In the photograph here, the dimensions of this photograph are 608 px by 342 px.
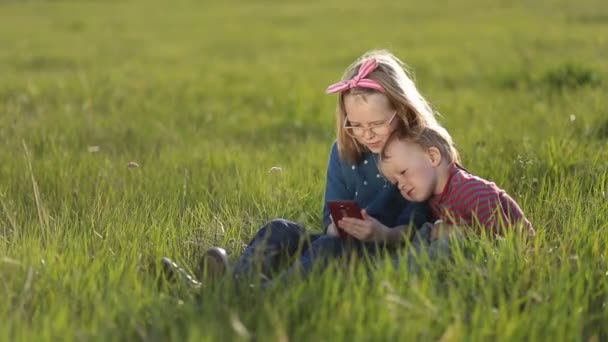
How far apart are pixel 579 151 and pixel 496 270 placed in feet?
7.18

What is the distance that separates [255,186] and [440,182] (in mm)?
1193

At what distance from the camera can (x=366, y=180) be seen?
4.12 m

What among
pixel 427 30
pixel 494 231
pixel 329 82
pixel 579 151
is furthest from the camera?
pixel 427 30

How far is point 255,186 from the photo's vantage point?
4.71m

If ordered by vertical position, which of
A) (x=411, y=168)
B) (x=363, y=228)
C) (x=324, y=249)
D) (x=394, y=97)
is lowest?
(x=324, y=249)

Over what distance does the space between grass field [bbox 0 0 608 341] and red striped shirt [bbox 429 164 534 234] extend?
0.14m

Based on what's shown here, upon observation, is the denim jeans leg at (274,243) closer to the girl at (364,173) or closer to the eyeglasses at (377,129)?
the girl at (364,173)

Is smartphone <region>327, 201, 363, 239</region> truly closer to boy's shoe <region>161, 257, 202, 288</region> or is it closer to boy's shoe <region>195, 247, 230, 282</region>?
boy's shoe <region>195, 247, 230, 282</region>

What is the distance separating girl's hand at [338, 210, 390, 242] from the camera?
3.69 meters

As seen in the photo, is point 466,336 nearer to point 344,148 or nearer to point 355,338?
point 355,338

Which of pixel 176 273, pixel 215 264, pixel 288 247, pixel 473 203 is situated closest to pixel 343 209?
pixel 288 247

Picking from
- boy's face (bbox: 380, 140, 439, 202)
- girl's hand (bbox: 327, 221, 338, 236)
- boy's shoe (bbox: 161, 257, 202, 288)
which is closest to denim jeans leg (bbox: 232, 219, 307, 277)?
girl's hand (bbox: 327, 221, 338, 236)

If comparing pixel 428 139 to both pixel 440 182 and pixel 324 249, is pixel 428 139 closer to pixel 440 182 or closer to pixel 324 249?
pixel 440 182

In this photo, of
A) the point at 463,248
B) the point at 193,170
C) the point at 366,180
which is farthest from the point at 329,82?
the point at 463,248
